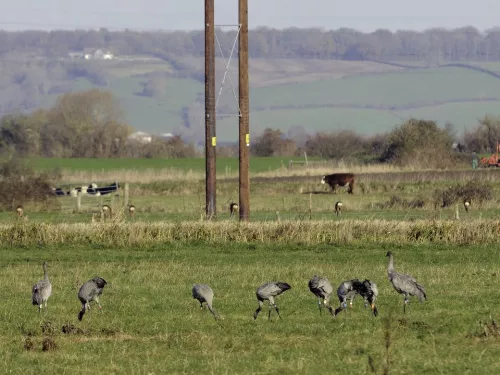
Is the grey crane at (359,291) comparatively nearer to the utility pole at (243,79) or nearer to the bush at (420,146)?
the utility pole at (243,79)

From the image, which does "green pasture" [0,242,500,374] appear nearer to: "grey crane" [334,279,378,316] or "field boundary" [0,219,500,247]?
"grey crane" [334,279,378,316]

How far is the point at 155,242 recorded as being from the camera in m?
33.7

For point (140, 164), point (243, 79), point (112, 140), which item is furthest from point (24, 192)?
point (112, 140)

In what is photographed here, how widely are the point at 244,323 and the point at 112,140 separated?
Result: 11357cm

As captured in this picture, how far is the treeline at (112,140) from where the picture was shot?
112625 millimetres

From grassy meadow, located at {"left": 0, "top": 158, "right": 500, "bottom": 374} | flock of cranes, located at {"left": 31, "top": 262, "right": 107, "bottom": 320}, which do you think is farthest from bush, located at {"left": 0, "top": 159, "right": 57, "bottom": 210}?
flock of cranes, located at {"left": 31, "top": 262, "right": 107, "bottom": 320}

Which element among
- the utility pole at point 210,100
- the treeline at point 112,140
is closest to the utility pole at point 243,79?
the utility pole at point 210,100

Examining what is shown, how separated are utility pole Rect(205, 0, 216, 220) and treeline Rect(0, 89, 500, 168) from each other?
186ft

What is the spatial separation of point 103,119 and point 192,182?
7558cm

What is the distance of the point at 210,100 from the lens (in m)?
37.2

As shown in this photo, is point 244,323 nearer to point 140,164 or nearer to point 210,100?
point 210,100

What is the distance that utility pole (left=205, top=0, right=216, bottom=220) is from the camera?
37031mm

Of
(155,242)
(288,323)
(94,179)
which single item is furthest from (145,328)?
(94,179)

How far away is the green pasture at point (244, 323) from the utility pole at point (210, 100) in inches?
341
